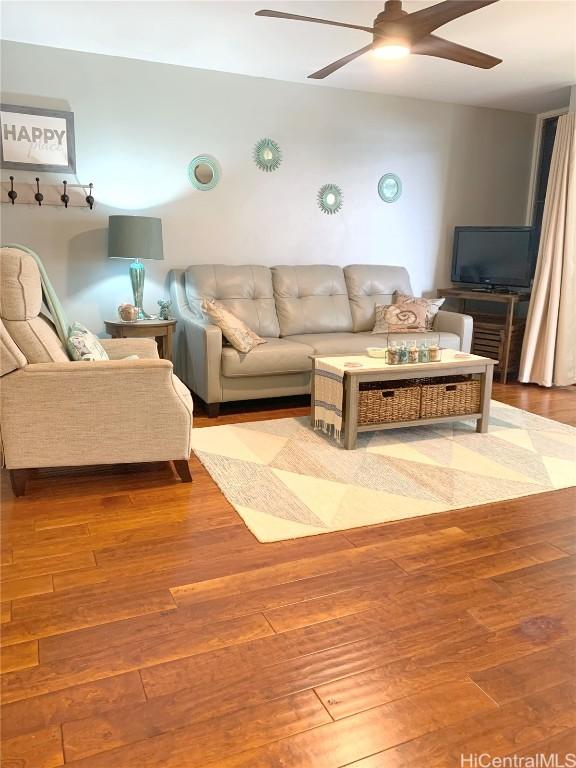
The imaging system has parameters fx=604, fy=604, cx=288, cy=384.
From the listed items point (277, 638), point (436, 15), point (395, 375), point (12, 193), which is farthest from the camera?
point (12, 193)

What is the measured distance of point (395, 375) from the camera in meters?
3.40

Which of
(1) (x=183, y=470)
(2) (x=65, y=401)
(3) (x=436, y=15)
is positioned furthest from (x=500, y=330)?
(2) (x=65, y=401)

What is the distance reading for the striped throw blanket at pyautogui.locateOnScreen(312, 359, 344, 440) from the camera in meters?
3.40

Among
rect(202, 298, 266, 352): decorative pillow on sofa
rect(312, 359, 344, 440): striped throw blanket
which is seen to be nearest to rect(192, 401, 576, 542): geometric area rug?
rect(312, 359, 344, 440): striped throw blanket

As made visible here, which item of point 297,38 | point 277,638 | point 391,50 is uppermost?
point 297,38

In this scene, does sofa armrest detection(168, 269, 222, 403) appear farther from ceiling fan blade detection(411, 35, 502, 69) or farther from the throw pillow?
ceiling fan blade detection(411, 35, 502, 69)

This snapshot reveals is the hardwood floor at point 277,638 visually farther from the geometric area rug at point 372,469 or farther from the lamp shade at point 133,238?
the lamp shade at point 133,238

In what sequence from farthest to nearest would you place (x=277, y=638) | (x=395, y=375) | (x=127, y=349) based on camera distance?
(x=127, y=349) → (x=395, y=375) → (x=277, y=638)

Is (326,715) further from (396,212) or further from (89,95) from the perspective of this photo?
(396,212)

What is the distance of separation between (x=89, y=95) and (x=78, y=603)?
3.64 meters

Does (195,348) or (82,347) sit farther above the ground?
(82,347)

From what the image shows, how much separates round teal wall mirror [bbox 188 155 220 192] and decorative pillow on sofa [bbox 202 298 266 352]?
3.84 feet

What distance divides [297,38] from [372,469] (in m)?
2.70

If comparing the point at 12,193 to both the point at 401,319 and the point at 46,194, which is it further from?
the point at 401,319
